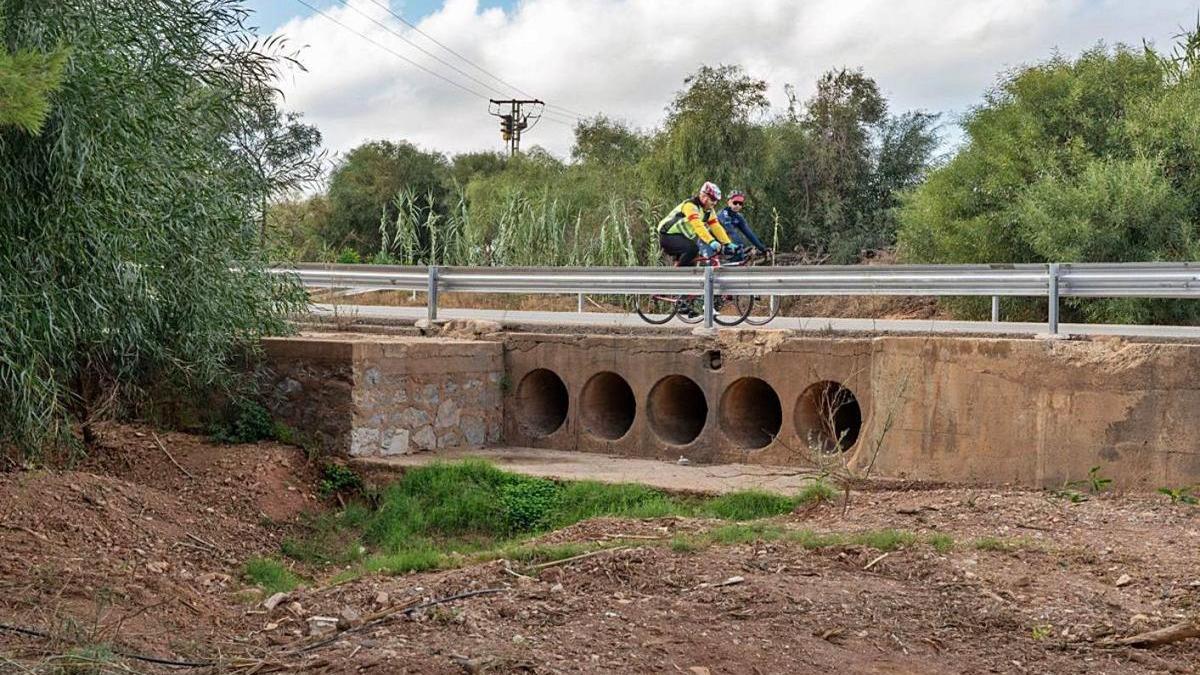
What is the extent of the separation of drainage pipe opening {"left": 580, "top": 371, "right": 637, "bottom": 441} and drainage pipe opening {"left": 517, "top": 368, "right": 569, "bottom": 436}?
16.4 inches

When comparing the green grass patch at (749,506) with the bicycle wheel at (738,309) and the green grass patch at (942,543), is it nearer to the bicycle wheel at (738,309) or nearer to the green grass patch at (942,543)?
the green grass patch at (942,543)

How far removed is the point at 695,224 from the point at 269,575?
7098 millimetres

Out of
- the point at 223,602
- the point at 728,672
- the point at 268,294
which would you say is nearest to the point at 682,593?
the point at 728,672

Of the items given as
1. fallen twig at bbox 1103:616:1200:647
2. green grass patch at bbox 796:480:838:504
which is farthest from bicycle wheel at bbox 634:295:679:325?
fallen twig at bbox 1103:616:1200:647

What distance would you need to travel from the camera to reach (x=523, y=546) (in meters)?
Result: 9.51

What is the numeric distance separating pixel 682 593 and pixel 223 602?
11.2 feet

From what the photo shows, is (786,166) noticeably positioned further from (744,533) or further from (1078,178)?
(744,533)

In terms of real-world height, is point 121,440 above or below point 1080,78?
below

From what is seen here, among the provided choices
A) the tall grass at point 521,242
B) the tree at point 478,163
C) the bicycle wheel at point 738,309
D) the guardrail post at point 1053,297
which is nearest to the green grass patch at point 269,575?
the bicycle wheel at point 738,309

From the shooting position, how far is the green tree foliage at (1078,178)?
23094 millimetres

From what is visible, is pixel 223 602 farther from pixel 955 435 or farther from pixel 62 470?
pixel 955 435

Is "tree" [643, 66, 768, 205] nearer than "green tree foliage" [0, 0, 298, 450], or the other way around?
"green tree foliage" [0, 0, 298, 450]

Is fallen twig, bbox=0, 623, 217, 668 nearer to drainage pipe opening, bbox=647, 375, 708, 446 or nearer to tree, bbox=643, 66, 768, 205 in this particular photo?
drainage pipe opening, bbox=647, 375, 708, 446

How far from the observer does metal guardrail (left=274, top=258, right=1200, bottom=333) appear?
11.9m
